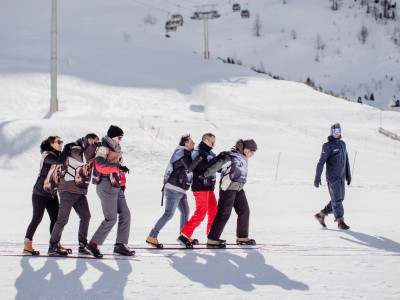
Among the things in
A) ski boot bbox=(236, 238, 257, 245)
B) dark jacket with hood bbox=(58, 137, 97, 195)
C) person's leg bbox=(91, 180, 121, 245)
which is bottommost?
ski boot bbox=(236, 238, 257, 245)

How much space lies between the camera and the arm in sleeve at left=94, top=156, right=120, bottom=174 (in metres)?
5.54

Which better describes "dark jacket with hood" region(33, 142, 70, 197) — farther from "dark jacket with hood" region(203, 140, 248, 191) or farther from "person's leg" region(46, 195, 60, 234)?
"dark jacket with hood" region(203, 140, 248, 191)

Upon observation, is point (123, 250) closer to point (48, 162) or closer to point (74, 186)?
point (74, 186)

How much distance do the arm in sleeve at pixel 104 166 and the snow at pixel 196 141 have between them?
3.23 ft

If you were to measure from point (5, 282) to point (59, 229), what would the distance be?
1.21 m

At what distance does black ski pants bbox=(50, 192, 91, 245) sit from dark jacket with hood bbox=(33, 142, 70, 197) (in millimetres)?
287

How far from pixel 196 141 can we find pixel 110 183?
39.6 ft

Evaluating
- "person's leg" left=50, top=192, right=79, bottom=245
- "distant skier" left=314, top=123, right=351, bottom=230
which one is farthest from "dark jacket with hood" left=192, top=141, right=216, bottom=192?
"distant skier" left=314, top=123, right=351, bottom=230

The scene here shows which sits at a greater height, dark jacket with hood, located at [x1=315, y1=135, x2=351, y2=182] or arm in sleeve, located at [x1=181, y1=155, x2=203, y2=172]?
arm in sleeve, located at [x1=181, y1=155, x2=203, y2=172]

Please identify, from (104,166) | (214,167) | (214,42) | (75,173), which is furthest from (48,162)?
(214,42)

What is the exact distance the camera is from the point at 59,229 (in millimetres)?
5875

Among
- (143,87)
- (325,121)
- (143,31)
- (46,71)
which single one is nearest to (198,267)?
(325,121)

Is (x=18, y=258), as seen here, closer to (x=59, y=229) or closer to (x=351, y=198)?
(x=59, y=229)

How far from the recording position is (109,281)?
4.66 meters
